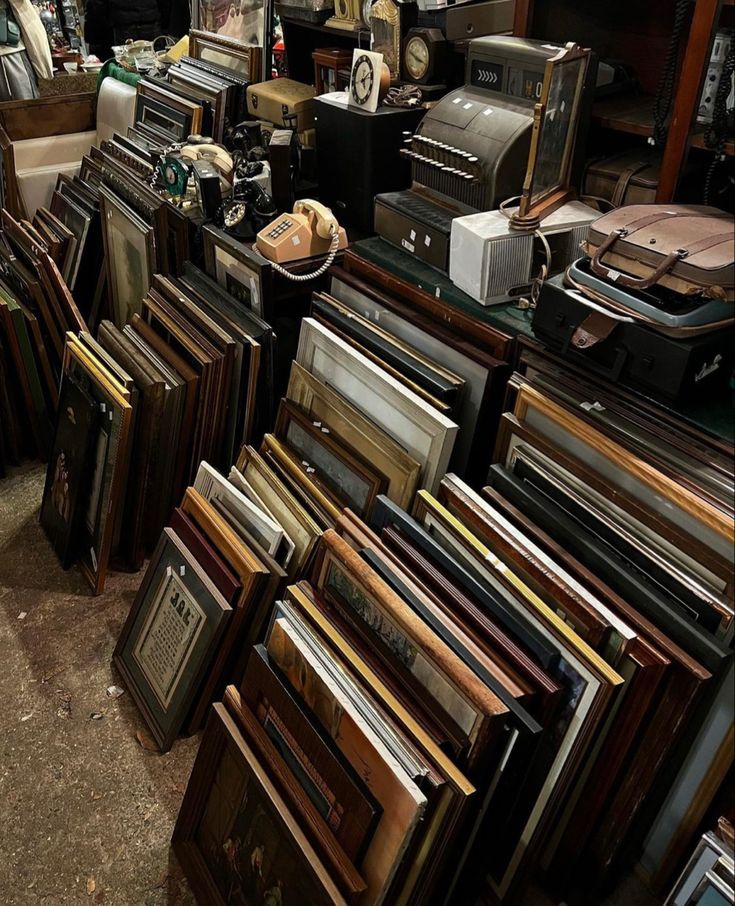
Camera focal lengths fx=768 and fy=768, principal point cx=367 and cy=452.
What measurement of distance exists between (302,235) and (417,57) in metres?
0.61

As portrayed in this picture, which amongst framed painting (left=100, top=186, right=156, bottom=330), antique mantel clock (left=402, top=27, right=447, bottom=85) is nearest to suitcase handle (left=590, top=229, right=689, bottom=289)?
antique mantel clock (left=402, top=27, right=447, bottom=85)

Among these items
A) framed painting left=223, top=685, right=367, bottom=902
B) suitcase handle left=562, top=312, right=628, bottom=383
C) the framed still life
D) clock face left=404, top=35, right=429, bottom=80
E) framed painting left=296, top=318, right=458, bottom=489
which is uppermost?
clock face left=404, top=35, right=429, bottom=80

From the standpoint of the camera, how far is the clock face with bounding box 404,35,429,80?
2.16m

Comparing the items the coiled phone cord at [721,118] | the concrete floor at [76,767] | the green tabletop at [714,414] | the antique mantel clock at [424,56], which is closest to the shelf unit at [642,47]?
the coiled phone cord at [721,118]

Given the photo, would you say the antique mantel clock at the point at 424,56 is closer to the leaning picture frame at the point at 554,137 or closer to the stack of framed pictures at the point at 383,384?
the leaning picture frame at the point at 554,137

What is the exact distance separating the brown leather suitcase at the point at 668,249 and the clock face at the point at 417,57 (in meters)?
0.98

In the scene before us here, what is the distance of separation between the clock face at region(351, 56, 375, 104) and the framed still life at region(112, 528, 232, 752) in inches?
51.2

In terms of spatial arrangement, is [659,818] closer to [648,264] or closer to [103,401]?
[648,264]

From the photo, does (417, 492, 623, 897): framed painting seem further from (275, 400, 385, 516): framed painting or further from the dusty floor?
the dusty floor

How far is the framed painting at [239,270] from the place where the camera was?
215cm

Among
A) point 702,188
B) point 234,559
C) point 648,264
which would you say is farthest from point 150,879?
point 702,188

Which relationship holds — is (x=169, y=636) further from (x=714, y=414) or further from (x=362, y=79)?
(x=362, y=79)

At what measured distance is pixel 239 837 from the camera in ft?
4.66

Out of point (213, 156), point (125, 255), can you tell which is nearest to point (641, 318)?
point (213, 156)
